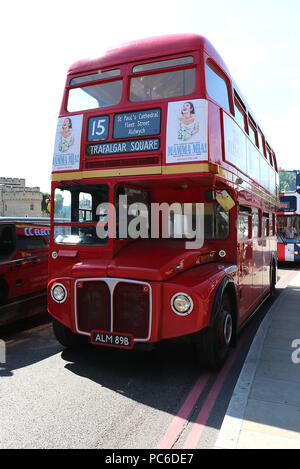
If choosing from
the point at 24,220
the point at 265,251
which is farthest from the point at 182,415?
the point at 265,251

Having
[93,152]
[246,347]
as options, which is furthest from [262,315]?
[93,152]

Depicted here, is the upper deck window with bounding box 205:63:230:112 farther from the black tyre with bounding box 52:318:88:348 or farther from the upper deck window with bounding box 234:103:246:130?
the black tyre with bounding box 52:318:88:348

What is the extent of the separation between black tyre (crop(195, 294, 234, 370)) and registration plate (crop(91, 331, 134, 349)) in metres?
0.85

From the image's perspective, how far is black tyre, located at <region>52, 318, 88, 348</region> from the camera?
521cm

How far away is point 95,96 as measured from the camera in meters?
5.38

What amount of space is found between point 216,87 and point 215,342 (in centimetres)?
342

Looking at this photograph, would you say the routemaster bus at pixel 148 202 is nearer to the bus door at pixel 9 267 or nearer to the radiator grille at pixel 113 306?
the radiator grille at pixel 113 306

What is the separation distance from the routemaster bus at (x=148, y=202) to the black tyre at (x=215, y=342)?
0.6 inches

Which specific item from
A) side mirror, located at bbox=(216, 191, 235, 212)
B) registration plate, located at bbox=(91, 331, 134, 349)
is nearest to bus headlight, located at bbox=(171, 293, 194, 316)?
registration plate, located at bbox=(91, 331, 134, 349)

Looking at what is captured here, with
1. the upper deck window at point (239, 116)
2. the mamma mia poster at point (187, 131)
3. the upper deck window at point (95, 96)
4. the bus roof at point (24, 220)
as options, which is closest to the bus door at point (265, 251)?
the upper deck window at point (239, 116)

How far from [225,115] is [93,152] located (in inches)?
76.2

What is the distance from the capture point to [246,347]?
5.80 m
